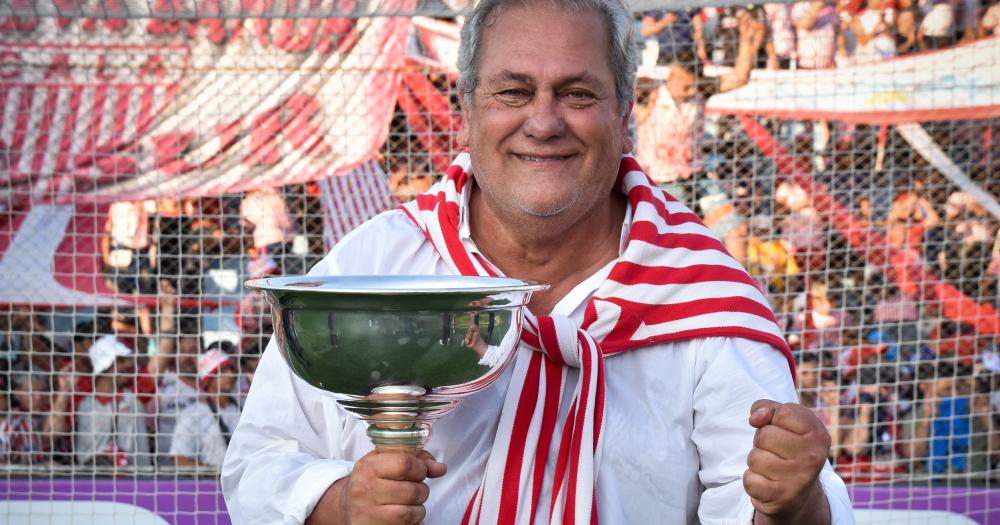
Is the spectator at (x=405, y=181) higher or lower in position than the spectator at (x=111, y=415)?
higher

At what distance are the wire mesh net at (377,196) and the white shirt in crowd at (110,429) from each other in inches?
0.5

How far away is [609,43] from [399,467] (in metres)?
0.89

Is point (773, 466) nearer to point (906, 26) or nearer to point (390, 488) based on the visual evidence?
point (390, 488)

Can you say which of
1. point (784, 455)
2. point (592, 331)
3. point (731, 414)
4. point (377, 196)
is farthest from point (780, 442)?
point (377, 196)

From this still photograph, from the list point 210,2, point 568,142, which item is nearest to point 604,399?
point 568,142

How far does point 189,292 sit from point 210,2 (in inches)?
58.5

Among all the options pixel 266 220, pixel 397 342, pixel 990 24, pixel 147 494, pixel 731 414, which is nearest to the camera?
pixel 397 342

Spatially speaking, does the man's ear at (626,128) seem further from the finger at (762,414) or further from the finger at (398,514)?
the finger at (398,514)

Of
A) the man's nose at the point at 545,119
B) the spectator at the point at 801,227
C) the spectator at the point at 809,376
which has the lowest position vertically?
the spectator at the point at 809,376

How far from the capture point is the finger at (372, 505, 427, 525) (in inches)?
60.5

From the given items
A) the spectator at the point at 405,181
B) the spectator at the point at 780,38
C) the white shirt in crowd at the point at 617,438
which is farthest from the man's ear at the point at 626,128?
the spectator at the point at 780,38

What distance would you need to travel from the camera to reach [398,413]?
5.08ft

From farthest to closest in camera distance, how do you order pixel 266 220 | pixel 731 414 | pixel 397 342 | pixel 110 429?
pixel 266 220
pixel 110 429
pixel 731 414
pixel 397 342

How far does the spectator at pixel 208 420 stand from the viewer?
5.11 m
